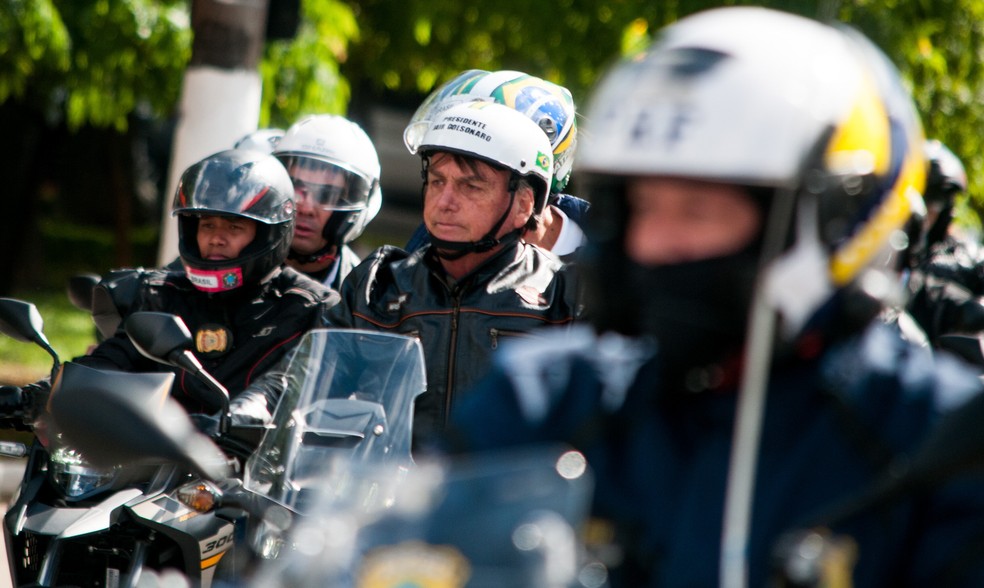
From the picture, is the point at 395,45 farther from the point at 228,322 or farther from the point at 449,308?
the point at 449,308

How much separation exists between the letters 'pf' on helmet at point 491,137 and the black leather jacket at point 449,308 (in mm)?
313

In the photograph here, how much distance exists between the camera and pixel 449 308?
4.09m

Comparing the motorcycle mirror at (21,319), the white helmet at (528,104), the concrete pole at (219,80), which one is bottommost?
the concrete pole at (219,80)

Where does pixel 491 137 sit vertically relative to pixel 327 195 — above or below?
above

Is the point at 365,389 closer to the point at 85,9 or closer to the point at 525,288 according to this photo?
the point at 525,288

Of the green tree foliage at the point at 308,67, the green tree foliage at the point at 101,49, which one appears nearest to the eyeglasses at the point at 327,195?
the green tree foliage at the point at 101,49

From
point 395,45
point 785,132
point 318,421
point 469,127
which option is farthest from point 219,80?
point 785,132

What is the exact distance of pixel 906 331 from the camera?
13.1 ft

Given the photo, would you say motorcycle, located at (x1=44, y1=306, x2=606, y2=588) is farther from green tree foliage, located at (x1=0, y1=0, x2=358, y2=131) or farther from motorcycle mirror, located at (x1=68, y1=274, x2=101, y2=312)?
green tree foliage, located at (x1=0, y1=0, x2=358, y2=131)

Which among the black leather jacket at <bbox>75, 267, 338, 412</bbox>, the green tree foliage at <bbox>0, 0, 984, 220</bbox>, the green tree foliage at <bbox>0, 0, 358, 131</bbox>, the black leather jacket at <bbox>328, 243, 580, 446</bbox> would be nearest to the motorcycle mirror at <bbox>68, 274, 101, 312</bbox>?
the black leather jacket at <bbox>75, 267, 338, 412</bbox>

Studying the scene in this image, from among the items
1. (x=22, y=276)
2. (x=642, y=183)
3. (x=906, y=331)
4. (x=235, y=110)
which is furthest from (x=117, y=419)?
(x=22, y=276)

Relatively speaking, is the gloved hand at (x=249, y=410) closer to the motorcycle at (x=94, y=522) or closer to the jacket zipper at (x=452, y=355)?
the motorcycle at (x=94, y=522)

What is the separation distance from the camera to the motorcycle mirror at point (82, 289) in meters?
5.21

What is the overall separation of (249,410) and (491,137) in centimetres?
135
